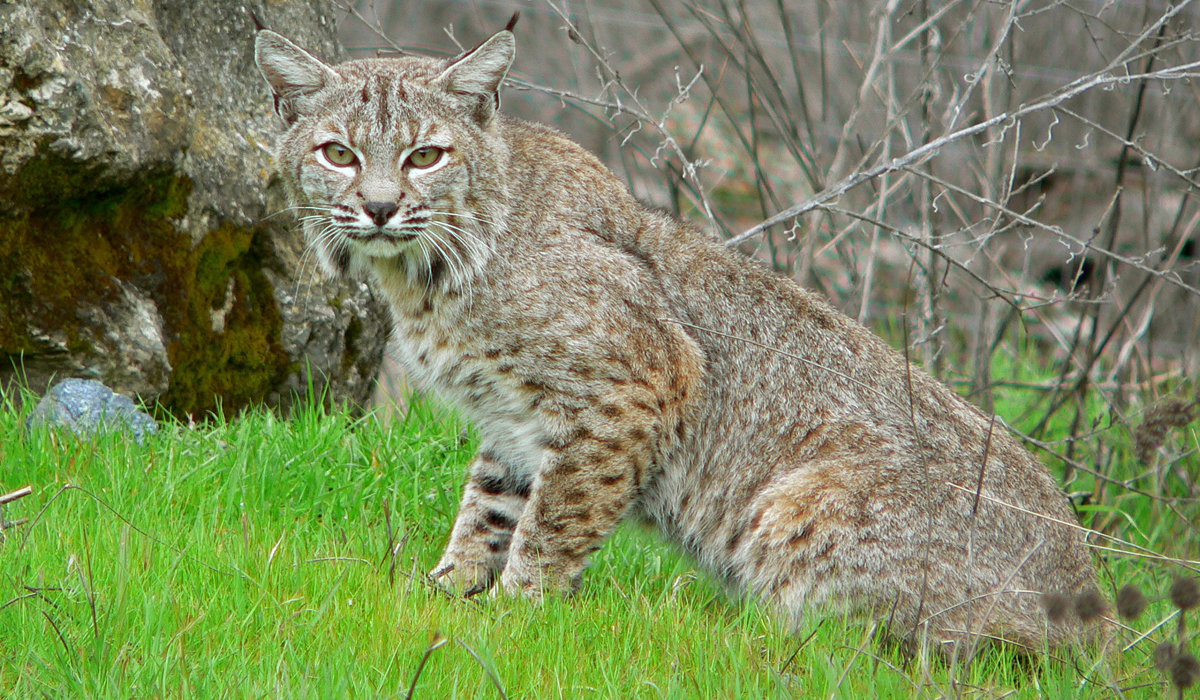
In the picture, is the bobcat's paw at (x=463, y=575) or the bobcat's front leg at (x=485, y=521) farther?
the bobcat's front leg at (x=485, y=521)

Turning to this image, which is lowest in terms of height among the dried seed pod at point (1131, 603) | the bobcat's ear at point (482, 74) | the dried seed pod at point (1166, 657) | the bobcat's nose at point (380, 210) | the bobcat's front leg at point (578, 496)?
the bobcat's front leg at point (578, 496)

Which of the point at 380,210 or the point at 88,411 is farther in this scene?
the point at 88,411

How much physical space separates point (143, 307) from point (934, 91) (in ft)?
12.2

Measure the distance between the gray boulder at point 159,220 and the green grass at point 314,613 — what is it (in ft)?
1.60

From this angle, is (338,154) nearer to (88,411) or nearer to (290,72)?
(290,72)

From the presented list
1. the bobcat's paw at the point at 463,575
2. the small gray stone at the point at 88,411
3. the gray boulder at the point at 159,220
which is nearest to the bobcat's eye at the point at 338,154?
the gray boulder at the point at 159,220

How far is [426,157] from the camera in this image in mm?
3928

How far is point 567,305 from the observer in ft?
12.9

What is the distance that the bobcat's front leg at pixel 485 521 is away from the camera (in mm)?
4133

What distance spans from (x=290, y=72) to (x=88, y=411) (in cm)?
152

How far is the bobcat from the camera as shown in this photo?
3.71 metres

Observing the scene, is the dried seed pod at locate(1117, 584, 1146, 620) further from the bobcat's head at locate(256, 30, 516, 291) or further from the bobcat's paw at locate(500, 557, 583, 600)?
the bobcat's head at locate(256, 30, 516, 291)

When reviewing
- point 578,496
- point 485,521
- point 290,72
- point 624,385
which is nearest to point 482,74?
point 290,72

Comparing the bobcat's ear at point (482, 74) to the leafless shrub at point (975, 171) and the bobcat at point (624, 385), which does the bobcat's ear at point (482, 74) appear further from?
the leafless shrub at point (975, 171)
